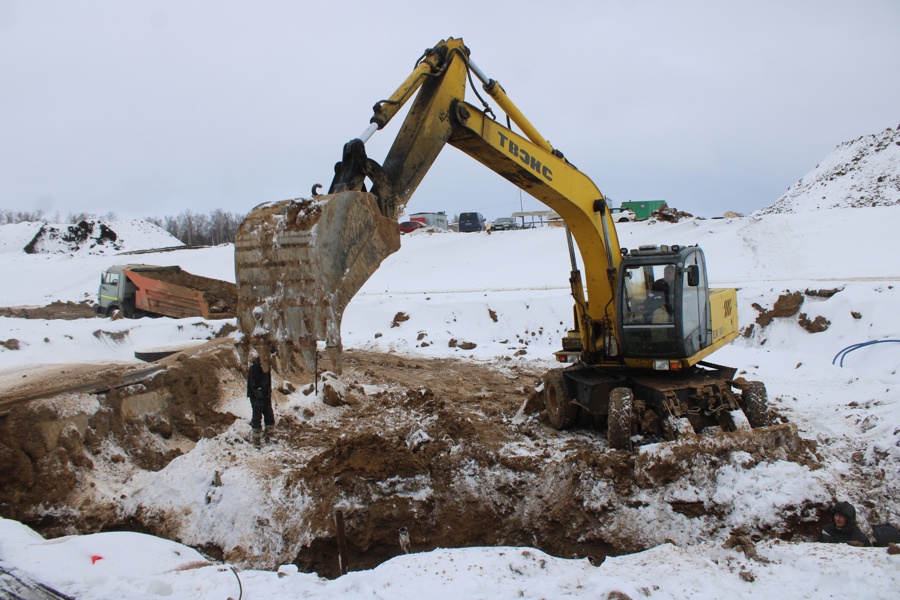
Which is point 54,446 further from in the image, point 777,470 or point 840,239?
point 840,239

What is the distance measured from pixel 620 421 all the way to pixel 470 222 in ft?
101

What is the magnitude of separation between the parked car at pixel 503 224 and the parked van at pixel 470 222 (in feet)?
7.55

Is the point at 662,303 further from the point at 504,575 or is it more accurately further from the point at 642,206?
the point at 642,206

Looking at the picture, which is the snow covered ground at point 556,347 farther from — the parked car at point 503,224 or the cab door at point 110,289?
the cab door at point 110,289

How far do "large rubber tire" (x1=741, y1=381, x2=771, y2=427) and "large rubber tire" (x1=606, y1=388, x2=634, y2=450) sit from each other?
1.48 meters

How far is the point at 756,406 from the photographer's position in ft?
21.6

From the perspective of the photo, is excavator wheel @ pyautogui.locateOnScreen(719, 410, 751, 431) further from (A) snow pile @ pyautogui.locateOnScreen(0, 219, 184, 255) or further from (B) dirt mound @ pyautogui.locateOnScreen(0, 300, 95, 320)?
(A) snow pile @ pyautogui.locateOnScreen(0, 219, 184, 255)

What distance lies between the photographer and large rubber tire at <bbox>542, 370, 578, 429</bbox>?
739 centimetres

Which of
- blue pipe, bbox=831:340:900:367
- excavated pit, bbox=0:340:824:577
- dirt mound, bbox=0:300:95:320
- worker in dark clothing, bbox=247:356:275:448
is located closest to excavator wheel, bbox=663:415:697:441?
excavated pit, bbox=0:340:824:577

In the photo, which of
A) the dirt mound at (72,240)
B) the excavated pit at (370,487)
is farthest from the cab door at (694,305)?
the dirt mound at (72,240)

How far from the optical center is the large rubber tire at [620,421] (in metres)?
6.29

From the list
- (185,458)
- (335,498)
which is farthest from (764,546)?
(185,458)

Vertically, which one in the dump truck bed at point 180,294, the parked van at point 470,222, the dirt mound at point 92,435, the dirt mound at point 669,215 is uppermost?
the parked van at point 470,222

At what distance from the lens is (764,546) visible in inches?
166
